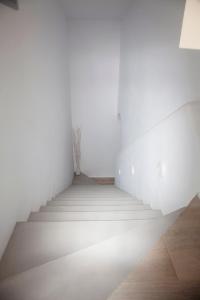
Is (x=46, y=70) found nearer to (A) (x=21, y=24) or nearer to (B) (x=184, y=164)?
(A) (x=21, y=24)

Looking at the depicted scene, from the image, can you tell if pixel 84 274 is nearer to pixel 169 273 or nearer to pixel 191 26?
pixel 169 273

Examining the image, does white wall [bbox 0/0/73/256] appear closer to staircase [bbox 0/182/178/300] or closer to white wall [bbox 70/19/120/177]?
staircase [bbox 0/182/178/300]

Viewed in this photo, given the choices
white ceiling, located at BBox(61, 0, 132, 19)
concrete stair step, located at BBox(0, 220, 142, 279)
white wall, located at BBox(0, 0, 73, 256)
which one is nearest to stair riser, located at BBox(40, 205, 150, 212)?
white wall, located at BBox(0, 0, 73, 256)

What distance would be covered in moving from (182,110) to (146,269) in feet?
4.76

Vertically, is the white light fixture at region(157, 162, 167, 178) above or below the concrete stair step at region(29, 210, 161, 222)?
above

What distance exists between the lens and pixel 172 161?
238 centimetres

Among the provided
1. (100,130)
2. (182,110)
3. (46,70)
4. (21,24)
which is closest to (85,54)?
(100,130)

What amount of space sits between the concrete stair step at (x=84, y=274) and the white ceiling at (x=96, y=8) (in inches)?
207

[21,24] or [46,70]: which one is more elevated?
[21,24]

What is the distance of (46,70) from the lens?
11.8 ft

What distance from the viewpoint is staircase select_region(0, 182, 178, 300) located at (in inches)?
44.8

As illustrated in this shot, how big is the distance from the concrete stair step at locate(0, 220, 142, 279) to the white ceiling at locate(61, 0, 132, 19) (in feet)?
16.2

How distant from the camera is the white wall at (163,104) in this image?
83.0 inches

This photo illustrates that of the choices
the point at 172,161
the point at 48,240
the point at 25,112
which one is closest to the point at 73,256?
the point at 48,240
